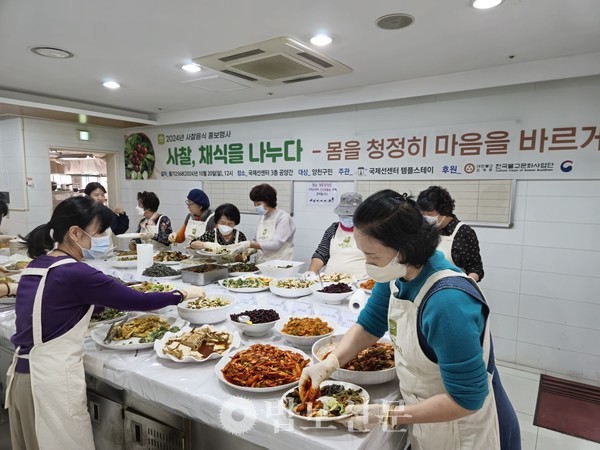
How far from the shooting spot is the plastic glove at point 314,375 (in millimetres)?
1324

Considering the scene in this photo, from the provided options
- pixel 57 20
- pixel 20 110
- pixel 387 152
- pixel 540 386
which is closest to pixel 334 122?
pixel 387 152

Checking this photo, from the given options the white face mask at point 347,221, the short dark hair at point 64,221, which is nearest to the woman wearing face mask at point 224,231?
the white face mask at point 347,221

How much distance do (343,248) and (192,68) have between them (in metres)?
2.14

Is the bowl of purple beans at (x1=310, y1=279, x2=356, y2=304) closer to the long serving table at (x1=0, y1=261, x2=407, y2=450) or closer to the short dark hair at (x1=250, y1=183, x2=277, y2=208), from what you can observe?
→ the long serving table at (x1=0, y1=261, x2=407, y2=450)

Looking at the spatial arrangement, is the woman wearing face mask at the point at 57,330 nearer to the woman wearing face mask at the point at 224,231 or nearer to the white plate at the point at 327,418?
the white plate at the point at 327,418

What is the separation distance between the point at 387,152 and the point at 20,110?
4660 mm

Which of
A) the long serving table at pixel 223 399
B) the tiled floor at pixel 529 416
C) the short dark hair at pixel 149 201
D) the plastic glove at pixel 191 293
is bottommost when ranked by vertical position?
the tiled floor at pixel 529 416

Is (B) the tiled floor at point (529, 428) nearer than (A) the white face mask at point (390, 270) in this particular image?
No

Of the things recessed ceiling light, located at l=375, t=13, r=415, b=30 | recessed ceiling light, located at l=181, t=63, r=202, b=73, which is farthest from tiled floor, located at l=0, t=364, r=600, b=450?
recessed ceiling light, located at l=181, t=63, r=202, b=73

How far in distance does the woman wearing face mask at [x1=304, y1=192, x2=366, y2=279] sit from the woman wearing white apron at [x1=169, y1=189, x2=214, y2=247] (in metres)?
1.35

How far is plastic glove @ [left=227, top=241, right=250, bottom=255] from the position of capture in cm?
353

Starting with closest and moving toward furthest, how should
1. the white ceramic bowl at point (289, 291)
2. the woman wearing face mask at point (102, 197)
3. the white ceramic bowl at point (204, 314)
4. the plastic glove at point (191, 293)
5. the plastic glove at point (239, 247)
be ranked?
1. the white ceramic bowl at point (204, 314)
2. the plastic glove at point (191, 293)
3. the white ceramic bowl at point (289, 291)
4. the plastic glove at point (239, 247)
5. the woman wearing face mask at point (102, 197)

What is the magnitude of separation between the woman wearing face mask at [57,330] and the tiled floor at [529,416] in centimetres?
272

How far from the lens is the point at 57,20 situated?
2.43 metres
